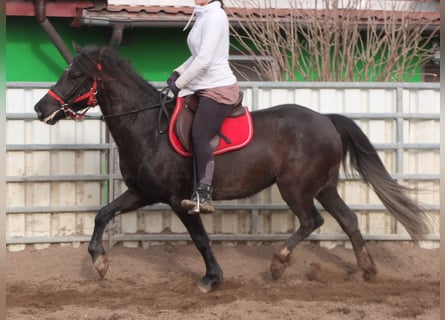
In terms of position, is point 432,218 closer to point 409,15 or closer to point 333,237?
point 333,237

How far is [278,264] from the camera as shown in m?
7.01

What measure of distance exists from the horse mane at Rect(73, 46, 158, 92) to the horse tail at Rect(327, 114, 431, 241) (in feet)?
6.82

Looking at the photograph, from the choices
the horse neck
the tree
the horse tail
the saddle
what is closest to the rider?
the saddle

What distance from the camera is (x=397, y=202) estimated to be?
7.27 metres

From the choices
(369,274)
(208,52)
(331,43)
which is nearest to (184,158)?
(208,52)

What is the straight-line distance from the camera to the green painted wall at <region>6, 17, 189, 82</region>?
41.8 ft

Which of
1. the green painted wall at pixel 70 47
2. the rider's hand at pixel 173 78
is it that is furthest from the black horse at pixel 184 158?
the green painted wall at pixel 70 47

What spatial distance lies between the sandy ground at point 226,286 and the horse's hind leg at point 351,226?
0.14 meters

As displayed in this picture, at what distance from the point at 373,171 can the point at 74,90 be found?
3.13 meters

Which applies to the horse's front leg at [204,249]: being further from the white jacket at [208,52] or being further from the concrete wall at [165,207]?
the concrete wall at [165,207]

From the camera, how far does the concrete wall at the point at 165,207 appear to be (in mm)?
8438

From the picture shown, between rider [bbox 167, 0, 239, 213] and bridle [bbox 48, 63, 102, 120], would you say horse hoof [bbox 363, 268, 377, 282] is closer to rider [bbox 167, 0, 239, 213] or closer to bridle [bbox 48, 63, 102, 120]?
rider [bbox 167, 0, 239, 213]

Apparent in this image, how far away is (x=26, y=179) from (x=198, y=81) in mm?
A: 2896

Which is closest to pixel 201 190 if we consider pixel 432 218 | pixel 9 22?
pixel 432 218
